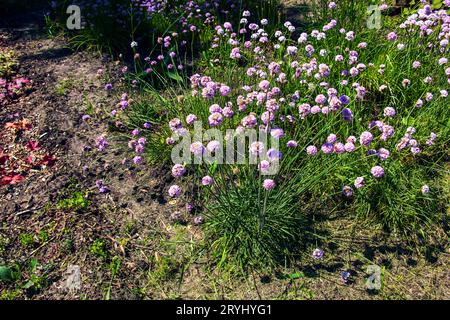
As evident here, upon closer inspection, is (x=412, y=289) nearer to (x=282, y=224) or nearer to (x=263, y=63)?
(x=282, y=224)

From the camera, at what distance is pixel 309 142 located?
237 cm

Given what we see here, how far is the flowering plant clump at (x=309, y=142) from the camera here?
246cm

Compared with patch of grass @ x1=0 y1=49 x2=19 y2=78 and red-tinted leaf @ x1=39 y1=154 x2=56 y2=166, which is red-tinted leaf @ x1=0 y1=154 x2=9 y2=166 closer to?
red-tinted leaf @ x1=39 y1=154 x2=56 y2=166

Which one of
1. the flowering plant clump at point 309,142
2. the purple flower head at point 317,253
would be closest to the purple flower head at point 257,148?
the flowering plant clump at point 309,142

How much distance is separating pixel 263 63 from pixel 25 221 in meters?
2.40

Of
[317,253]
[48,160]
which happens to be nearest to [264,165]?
[317,253]

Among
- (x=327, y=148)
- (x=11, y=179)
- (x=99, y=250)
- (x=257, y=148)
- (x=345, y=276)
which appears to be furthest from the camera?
(x=11, y=179)

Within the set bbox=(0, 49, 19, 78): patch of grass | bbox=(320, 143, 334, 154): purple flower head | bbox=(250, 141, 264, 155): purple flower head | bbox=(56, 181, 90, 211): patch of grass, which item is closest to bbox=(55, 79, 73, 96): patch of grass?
bbox=(0, 49, 19, 78): patch of grass

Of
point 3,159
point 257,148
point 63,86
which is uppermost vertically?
point 257,148

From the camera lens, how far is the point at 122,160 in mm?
3316

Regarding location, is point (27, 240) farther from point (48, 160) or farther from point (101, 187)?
point (48, 160)

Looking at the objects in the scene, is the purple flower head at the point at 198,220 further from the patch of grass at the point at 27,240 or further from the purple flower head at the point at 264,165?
the patch of grass at the point at 27,240

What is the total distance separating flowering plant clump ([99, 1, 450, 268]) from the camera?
8.05 feet
